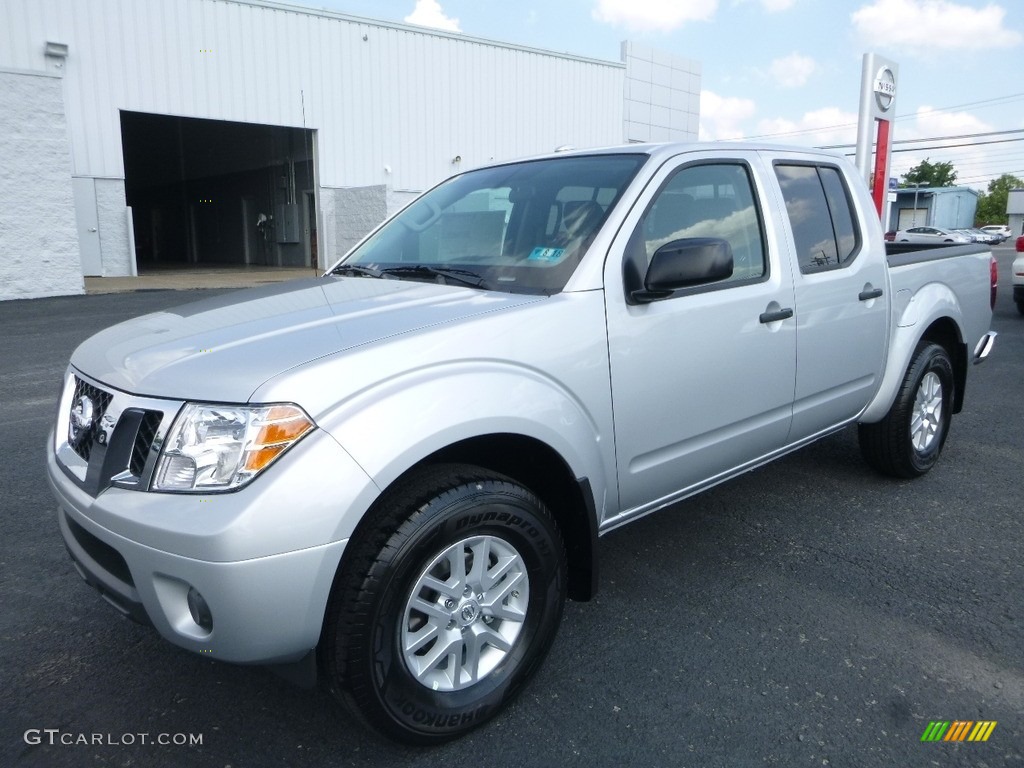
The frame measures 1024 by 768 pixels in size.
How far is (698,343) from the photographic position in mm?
3029

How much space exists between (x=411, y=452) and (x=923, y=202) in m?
77.0

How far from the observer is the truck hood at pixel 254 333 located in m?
2.15

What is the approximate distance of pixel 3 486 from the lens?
4484 millimetres

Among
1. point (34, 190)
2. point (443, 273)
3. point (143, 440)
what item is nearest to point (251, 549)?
point (143, 440)

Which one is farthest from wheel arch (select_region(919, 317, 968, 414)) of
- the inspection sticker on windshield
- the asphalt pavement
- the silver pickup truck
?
the inspection sticker on windshield

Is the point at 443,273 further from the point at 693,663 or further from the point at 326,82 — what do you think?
the point at 326,82

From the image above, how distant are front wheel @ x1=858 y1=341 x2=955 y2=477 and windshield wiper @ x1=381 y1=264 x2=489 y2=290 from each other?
267 centimetres

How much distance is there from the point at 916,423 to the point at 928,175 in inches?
3698

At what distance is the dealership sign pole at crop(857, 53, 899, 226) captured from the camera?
43.1 ft

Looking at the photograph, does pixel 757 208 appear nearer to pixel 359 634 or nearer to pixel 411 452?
pixel 411 452

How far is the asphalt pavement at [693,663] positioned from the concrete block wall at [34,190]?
40.0 feet

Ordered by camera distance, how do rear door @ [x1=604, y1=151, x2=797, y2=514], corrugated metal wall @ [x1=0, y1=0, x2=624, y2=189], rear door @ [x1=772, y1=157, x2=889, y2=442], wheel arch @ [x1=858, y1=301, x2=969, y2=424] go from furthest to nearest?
corrugated metal wall @ [x1=0, y1=0, x2=624, y2=189]
wheel arch @ [x1=858, y1=301, x2=969, y2=424]
rear door @ [x1=772, y1=157, x2=889, y2=442]
rear door @ [x1=604, y1=151, x2=797, y2=514]

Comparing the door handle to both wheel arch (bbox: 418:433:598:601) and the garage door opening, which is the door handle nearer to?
wheel arch (bbox: 418:433:598:601)

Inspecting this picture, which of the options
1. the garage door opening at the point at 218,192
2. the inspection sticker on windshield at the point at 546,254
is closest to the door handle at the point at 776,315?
the inspection sticker on windshield at the point at 546,254
